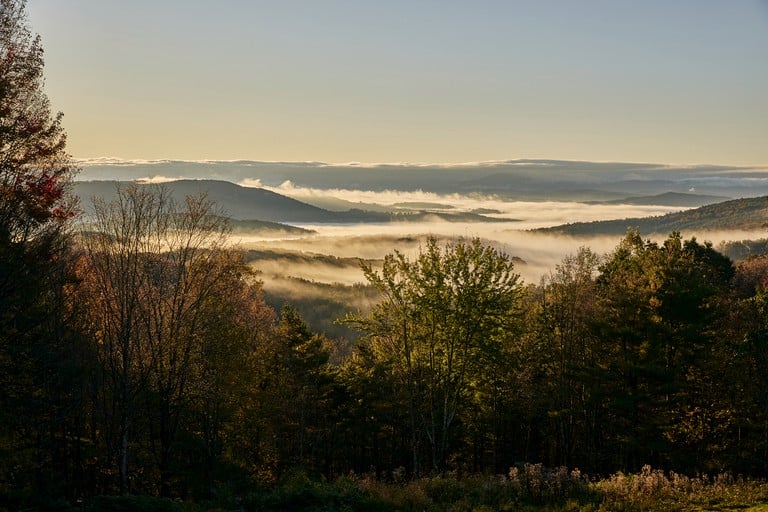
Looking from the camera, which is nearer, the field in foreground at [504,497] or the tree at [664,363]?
the field in foreground at [504,497]

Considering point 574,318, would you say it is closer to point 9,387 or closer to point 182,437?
point 182,437

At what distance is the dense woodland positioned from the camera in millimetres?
20938

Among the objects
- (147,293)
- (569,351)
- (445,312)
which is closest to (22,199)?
(147,293)

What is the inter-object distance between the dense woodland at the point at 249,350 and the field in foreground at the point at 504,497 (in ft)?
17.1

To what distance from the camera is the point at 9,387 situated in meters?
20.2

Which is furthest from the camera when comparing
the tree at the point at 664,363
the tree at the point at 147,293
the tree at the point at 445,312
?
the tree at the point at 664,363

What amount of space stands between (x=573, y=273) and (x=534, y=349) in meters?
6.74

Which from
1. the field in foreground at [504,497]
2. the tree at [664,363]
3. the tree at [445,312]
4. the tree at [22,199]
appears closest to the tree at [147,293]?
the tree at [22,199]

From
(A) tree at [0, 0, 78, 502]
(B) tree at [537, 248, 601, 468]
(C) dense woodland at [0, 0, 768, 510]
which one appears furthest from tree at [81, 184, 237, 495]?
(B) tree at [537, 248, 601, 468]

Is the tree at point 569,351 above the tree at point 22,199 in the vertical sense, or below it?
below

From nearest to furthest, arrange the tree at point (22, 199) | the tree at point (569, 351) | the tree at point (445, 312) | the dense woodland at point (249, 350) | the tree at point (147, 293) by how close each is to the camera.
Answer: the tree at point (22, 199) → the dense woodland at point (249, 350) → the tree at point (147, 293) → the tree at point (445, 312) → the tree at point (569, 351)

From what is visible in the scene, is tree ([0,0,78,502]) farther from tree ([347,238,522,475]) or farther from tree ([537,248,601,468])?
tree ([537,248,601,468])

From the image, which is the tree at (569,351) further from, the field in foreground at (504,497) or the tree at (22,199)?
the tree at (22,199)

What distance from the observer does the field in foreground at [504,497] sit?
A: 17.2 meters
